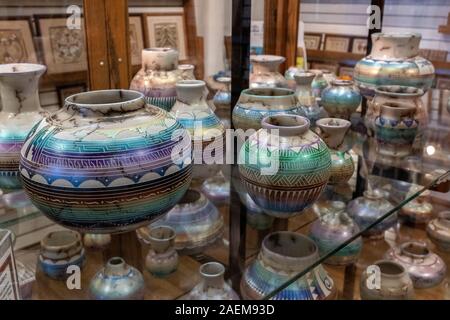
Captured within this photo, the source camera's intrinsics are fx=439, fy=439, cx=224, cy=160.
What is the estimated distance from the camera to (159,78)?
3.36 ft

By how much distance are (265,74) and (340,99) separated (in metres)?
0.23

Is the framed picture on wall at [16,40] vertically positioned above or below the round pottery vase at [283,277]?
above

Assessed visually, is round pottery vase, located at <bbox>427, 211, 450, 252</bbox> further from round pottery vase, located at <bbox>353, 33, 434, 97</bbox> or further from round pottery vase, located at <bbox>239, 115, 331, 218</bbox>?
round pottery vase, located at <bbox>239, 115, 331, 218</bbox>

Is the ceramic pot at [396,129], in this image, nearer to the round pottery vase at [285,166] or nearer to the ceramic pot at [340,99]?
the ceramic pot at [340,99]

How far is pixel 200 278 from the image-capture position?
0.67 metres

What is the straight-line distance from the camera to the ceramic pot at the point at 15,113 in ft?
2.39

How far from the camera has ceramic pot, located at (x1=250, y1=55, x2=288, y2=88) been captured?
1.08 m

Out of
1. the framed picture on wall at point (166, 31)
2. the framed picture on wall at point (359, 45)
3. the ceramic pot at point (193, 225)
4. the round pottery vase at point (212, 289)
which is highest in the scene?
the framed picture on wall at point (166, 31)

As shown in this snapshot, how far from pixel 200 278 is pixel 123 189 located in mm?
216

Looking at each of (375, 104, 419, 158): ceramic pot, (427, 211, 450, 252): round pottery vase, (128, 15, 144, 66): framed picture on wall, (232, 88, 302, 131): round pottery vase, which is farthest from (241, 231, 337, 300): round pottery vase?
(128, 15, 144, 66): framed picture on wall

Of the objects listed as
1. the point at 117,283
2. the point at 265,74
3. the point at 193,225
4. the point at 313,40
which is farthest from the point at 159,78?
the point at 313,40

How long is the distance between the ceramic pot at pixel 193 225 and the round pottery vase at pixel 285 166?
0.43ft

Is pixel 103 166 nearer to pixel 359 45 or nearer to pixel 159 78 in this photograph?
pixel 159 78

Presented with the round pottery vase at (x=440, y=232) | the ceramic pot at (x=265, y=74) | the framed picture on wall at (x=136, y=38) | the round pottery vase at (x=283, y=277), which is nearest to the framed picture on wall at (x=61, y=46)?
the framed picture on wall at (x=136, y=38)
